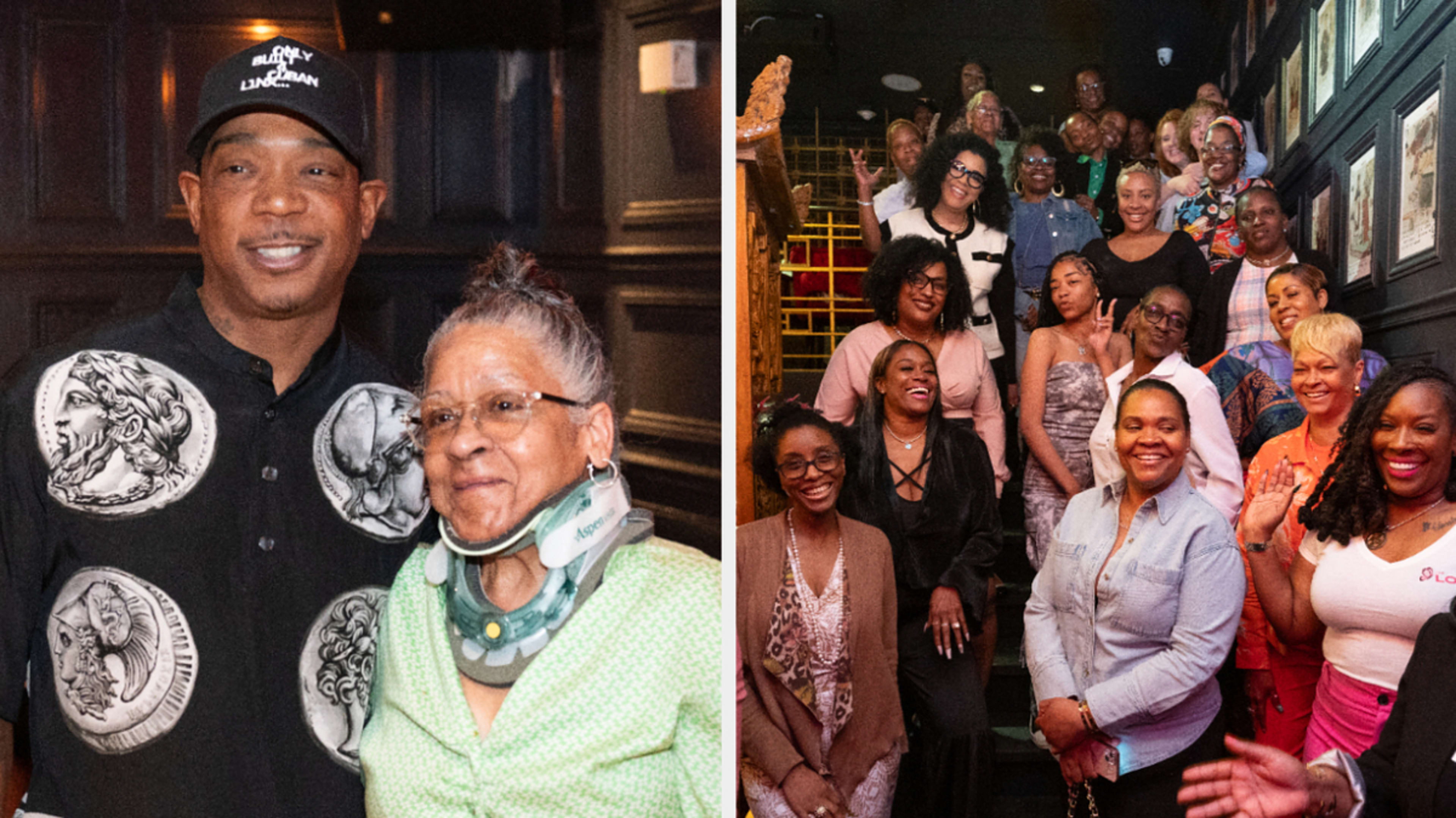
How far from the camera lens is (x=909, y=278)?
2277 millimetres

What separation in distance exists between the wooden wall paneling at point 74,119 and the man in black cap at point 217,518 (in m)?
0.15

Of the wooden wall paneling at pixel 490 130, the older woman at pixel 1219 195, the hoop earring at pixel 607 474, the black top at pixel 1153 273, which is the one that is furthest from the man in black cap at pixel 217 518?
the older woman at pixel 1219 195

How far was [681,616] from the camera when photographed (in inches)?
65.7

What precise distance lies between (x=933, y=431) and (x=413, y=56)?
127cm

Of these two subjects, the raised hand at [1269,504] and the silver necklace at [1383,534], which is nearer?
the silver necklace at [1383,534]

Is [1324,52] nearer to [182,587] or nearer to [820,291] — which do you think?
[820,291]

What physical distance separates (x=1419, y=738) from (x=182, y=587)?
1974 mm

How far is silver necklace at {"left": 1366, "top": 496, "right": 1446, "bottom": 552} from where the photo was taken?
72.9 inches

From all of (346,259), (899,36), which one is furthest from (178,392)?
(899,36)

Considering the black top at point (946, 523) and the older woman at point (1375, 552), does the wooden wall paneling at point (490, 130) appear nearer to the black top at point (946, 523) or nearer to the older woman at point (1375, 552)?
the black top at point (946, 523)

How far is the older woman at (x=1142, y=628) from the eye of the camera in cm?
200

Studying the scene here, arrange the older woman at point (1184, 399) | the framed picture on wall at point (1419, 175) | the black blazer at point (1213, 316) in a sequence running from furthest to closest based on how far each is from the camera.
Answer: the black blazer at point (1213, 316) → the older woman at point (1184, 399) → the framed picture on wall at point (1419, 175)

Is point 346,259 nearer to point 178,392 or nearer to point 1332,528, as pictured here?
point 178,392

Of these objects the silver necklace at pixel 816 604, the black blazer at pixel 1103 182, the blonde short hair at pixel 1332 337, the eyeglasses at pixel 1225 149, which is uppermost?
the eyeglasses at pixel 1225 149
